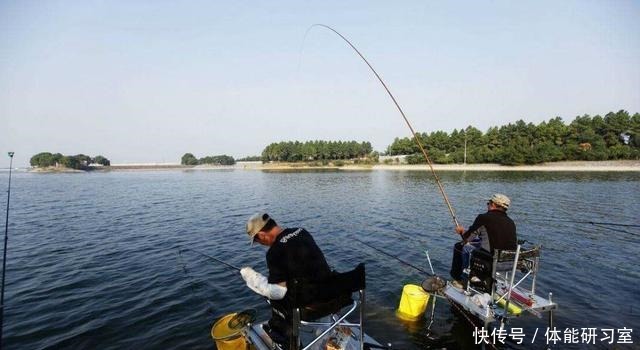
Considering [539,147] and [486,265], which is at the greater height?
[539,147]

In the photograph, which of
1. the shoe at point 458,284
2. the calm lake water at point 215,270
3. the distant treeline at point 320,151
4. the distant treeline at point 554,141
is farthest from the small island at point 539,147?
the shoe at point 458,284

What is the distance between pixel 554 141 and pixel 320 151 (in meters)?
100.0

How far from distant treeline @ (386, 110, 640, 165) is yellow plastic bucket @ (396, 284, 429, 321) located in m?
94.2

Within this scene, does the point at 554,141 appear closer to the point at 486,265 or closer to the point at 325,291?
the point at 486,265

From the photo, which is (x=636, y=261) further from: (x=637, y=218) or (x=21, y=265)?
(x=21, y=265)

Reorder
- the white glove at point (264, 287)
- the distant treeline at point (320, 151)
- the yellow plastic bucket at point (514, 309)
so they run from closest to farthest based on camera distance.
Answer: the white glove at point (264, 287) < the yellow plastic bucket at point (514, 309) < the distant treeline at point (320, 151)

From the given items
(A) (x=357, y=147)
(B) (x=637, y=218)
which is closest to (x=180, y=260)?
(B) (x=637, y=218)

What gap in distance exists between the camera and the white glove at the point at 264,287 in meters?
4.27

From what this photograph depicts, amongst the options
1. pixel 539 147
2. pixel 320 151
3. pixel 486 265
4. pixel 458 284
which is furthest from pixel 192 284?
pixel 320 151

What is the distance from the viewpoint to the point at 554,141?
96625 mm

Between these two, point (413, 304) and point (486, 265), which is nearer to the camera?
point (486, 265)

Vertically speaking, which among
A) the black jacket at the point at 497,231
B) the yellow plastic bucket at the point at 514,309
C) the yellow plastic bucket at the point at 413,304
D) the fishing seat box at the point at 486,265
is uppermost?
the black jacket at the point at 497,231

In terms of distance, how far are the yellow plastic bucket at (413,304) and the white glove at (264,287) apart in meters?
5.13

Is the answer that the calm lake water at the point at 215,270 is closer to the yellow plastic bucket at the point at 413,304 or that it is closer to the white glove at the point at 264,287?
the yellow plastic bucket at the point at 413,304
